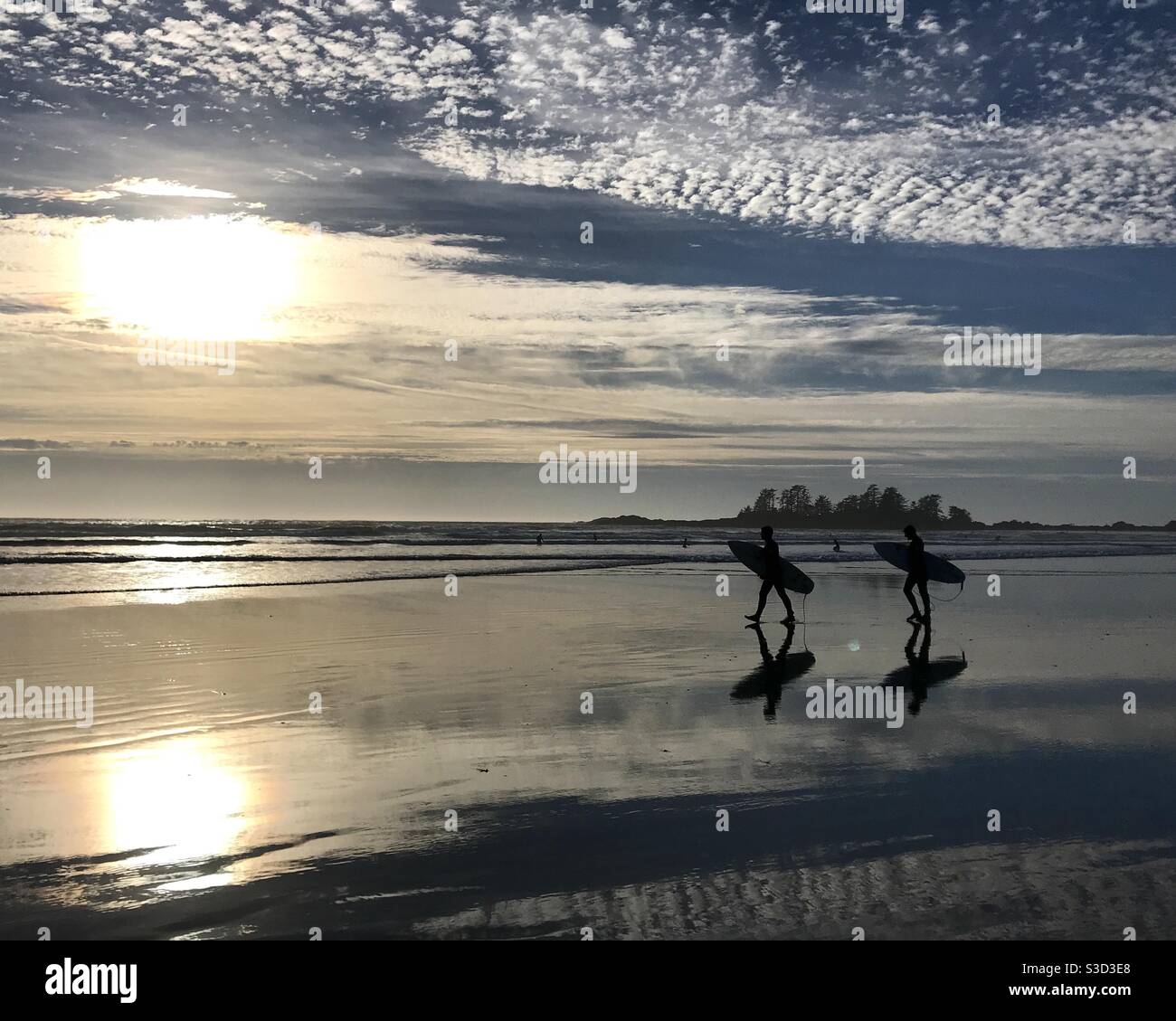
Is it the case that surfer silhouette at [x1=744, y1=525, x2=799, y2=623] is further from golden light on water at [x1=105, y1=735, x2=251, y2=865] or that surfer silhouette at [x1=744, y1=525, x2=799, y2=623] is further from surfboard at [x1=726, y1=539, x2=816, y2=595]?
golden light on water at [x1=105, y1=735, x2=251, y2=865]

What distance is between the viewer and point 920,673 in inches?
539

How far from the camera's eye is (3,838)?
21.7 ft

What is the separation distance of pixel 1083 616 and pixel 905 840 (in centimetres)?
1661

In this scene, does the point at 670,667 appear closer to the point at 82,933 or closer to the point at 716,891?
the point at 716,891

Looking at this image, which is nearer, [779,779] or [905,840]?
[905,840]

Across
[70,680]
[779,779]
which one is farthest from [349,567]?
[779,779]
